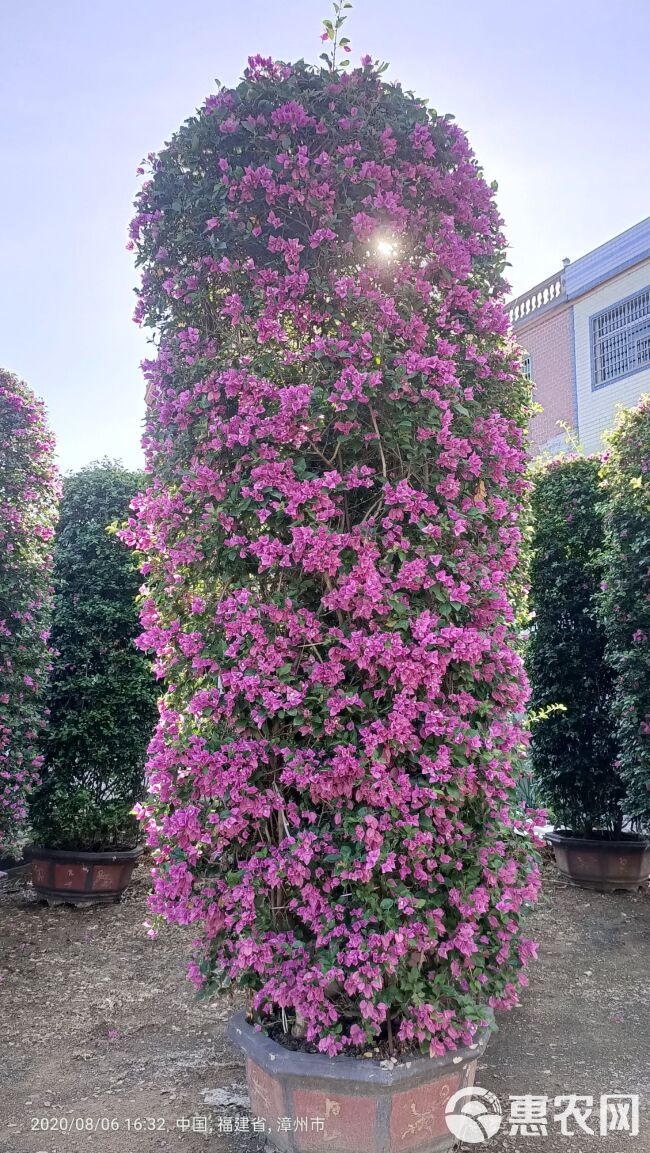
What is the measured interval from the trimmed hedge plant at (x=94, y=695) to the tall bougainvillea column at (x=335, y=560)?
3.45 meters

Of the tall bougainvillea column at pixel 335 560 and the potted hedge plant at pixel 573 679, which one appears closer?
the tall bougainvillea column at pixel 335 560

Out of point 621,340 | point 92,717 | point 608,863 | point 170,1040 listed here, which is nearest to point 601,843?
point 608,863

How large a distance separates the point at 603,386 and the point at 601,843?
9554 millimetres

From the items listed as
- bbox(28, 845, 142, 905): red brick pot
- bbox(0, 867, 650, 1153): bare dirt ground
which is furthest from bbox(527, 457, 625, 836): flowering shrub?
bbox(28, 845, 142, 905): red brick pot

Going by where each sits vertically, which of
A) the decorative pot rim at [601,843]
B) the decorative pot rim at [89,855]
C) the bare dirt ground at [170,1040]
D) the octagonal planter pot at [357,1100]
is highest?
the decorative pot rim at [601,843]

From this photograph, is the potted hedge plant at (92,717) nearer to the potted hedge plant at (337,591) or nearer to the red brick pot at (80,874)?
the red brick pot at (80,874)

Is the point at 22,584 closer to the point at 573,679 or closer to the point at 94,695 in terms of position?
the point at 94,695

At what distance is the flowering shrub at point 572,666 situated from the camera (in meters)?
6.50

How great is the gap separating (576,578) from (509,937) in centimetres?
444

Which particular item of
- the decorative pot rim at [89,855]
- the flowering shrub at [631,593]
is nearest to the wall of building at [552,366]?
the flowering shrub at [631,593]

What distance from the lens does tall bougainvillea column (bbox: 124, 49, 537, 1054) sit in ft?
8.29

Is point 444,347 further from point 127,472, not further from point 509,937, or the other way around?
point 127,472

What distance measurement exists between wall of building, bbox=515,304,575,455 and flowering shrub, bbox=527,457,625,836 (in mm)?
7981

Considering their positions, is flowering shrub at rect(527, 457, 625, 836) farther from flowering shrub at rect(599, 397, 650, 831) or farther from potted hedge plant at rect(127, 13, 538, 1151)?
potted hedge plant at rect(127, 13, 538, 1151)
